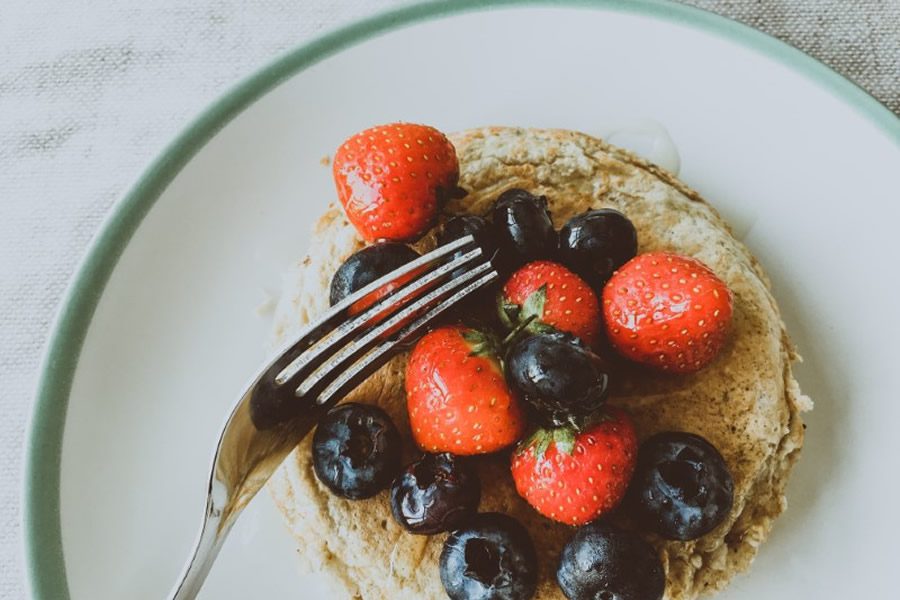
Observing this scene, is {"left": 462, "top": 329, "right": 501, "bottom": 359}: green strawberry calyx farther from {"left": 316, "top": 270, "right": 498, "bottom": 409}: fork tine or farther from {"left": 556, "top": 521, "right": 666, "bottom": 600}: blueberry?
{"left": 556, "top": 521, "right": 666, "bottom": 600}: blueberry

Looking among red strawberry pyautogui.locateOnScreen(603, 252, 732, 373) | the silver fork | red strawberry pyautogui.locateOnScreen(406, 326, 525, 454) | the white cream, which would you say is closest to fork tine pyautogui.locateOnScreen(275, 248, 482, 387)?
the silver fork

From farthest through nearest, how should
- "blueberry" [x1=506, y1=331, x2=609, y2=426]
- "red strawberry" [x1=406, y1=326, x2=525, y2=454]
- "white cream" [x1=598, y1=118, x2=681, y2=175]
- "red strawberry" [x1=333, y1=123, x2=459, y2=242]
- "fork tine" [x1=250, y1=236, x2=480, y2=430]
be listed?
1. "white cream" [x1=598, y1=118, x2=681, y2=175]
2. "red strawberry" [x1=333, y1=123, x2=459, y2=242]
3. "fork tine" [x1=250, y1=236, x2=480, y2=430]
4. "red strawberry" [x1=406, y1=326, x2=525, y2=454]
5. "blueberry" [x1=506, y1=331, x2=609, y2=426]

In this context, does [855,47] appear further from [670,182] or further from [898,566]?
[898,566]

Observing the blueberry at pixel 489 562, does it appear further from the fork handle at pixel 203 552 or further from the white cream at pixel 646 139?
the white cream at pixel 646 139

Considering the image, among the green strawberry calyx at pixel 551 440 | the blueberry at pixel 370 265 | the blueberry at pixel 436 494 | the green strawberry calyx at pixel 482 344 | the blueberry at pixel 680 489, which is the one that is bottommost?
the blueberry at pixel 680 489

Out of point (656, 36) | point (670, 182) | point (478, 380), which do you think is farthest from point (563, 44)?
point (478, 380)

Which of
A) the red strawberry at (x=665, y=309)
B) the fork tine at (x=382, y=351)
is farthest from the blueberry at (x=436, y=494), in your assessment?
the red strawberry at (x=665, y=309)
